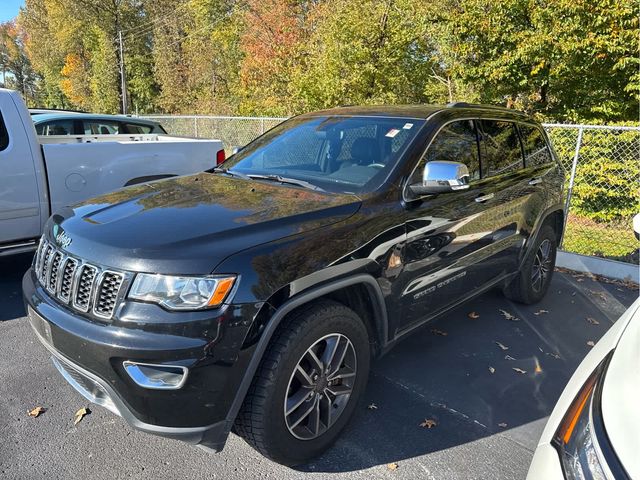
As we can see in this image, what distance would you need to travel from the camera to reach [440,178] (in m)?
2.79

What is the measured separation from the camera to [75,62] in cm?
4722

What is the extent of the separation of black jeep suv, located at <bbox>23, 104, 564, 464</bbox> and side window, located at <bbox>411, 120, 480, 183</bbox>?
2 cm

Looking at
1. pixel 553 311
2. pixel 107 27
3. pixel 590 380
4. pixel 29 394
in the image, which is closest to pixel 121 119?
pixel 29 394

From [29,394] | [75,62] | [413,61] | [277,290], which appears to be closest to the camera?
[277,290]

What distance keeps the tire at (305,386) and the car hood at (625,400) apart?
4.11 feet

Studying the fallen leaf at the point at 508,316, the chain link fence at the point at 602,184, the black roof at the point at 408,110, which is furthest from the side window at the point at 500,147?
the chain link fence at the point at 602,184

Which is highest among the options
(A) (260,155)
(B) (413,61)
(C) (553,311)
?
(B) (413,61)

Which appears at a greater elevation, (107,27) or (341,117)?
(107,27)

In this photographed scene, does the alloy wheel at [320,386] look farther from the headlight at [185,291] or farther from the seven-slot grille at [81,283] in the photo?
the seven-slot grille at [81,283]

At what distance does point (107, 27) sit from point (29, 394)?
45.5m

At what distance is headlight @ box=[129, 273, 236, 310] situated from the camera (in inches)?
78.7

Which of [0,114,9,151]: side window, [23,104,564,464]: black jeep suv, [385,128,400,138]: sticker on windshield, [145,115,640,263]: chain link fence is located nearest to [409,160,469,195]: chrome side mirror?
[23,104,564,464]: black jeep suv

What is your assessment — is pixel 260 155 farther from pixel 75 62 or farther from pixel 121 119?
pixel 75 62

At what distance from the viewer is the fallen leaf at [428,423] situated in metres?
2.89
